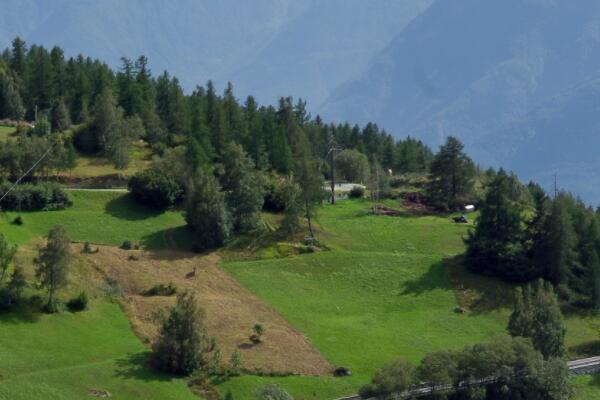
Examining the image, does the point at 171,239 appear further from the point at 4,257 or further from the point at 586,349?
the point at 586,349

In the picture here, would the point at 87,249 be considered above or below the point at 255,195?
below

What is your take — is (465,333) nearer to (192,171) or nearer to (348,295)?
(348,295)

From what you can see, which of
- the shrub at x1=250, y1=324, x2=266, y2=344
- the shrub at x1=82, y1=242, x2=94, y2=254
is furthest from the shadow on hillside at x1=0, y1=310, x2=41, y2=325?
the shrub at x1=250, y1=324, x2=266, y2=344

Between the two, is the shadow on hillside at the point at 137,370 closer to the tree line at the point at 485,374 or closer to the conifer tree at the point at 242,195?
the tree line at the point at 485,374

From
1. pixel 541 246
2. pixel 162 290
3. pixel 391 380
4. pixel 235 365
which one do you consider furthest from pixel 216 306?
pixel 541 246

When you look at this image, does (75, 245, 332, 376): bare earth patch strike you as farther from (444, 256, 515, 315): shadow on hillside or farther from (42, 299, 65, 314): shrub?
(444, 256, 515, 315): shadow on hillside

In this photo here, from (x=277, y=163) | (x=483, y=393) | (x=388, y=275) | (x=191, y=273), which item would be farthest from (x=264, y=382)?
(x=277, y=163)
